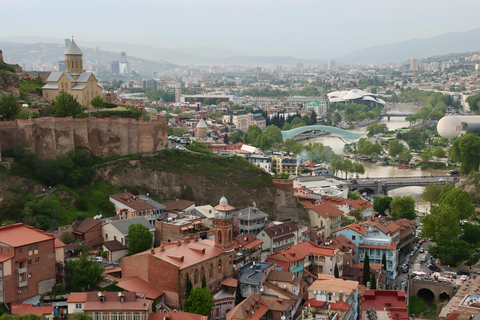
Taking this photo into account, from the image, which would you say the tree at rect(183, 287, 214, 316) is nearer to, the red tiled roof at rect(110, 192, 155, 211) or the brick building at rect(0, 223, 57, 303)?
the brick building at rect(0, 223, 57, 303)

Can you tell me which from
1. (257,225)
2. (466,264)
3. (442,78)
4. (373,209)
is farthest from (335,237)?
(442,78)

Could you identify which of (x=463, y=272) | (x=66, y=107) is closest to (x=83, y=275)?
(x=66, y=107)

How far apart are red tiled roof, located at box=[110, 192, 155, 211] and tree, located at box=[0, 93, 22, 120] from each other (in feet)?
18.9

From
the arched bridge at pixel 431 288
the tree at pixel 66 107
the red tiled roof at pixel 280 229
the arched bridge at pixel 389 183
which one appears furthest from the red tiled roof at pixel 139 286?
the arched bridge at pixel 389 183

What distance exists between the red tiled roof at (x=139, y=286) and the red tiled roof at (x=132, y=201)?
19.1 feet

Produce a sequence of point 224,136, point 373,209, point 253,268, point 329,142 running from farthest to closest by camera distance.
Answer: point 329,142 < point 224,136 < point 373,209 < point 253,268

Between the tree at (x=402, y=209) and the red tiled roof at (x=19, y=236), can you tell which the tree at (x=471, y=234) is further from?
the red tiled roof at (x=19, y=236)

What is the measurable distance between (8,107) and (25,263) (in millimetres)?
11161

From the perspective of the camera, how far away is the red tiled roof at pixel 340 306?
2051cm

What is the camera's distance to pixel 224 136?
198 ft

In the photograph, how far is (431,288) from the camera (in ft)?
88.1

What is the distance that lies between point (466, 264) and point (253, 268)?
1201cm

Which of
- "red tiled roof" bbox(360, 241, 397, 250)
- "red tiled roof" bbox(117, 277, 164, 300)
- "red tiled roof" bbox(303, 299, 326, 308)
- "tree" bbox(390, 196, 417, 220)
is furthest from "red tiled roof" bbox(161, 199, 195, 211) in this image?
"tree" bbox(390, 196, 417, 220)

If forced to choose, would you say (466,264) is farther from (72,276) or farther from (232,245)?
(72,276)
